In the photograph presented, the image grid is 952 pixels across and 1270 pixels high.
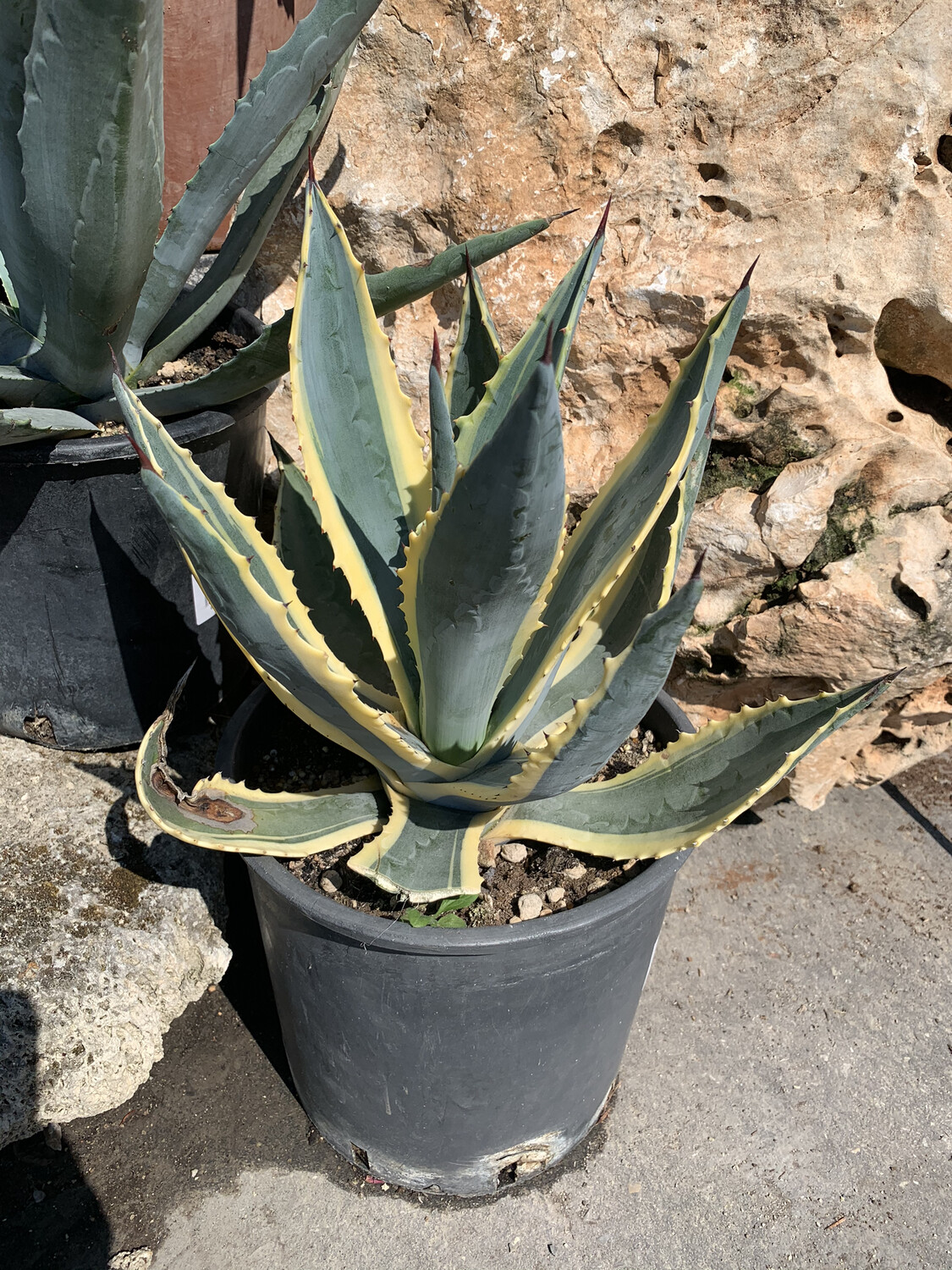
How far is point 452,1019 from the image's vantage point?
3.78 feet

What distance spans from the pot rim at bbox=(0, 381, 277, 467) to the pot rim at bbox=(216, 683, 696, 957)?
1.76 feet

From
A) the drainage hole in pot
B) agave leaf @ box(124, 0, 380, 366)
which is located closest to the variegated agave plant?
agave leaf @ box(124, 0, 380, 366)

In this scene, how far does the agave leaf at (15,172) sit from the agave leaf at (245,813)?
601 mm

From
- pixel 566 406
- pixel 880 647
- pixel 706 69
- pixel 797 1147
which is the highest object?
pixel 706 69

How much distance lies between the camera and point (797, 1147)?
58.9 inches

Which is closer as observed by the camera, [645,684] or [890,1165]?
[645,684]

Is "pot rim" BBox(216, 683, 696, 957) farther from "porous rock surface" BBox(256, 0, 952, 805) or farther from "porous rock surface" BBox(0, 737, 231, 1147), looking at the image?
"porous rock surface" BBox(256, 0, 952, 805)

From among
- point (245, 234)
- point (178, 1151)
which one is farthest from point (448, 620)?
point (178, 1151)

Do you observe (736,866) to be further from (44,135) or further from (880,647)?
(44,135)

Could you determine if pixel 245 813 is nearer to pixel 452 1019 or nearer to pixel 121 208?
pixel 452 1019

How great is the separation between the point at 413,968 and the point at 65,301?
91 cm

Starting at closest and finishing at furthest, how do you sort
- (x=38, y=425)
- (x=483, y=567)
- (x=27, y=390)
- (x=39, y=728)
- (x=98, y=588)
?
(x=483, y=567)
(x=38, y=425)
(x=27, y=390)
(x=98, y=588)
(x=39, y=728)

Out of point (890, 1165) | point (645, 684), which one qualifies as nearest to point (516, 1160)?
point (890, 1165)

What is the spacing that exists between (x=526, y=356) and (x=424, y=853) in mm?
550
